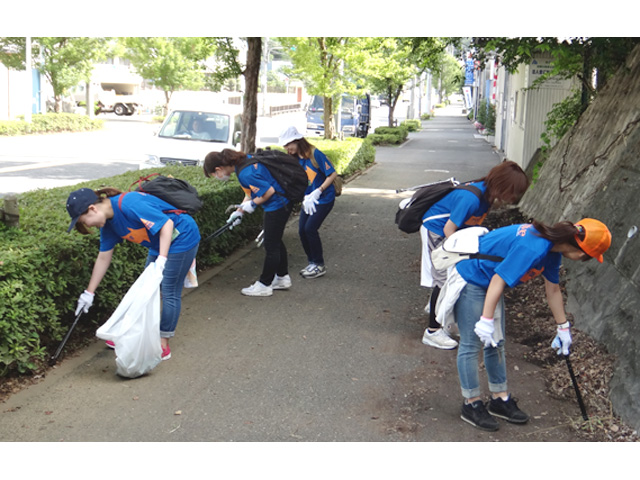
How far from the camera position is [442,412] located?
464 centimetres

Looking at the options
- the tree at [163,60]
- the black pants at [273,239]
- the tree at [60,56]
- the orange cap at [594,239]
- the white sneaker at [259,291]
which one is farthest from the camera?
the tree at [163,60]

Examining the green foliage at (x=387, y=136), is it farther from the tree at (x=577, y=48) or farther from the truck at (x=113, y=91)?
the truck at (x=113, y=91)

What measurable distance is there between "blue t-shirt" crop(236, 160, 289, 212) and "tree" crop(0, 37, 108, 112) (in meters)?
28.4

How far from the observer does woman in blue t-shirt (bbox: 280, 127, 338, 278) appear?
24.7 ft

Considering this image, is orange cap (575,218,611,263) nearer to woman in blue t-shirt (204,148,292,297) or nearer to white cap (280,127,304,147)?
woman in blue t-shirt (204,148,292,297)

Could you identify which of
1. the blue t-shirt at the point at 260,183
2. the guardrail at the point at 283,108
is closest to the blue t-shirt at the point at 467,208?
the blue t-shirt at the point at 260,183

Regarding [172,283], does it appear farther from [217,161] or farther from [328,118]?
[328,118]

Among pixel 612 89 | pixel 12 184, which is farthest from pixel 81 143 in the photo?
pixel 612 89

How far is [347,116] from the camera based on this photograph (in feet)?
114

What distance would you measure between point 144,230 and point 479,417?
8.50ft

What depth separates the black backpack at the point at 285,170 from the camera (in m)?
6.86

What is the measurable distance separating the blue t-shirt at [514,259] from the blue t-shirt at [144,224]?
2.03 m

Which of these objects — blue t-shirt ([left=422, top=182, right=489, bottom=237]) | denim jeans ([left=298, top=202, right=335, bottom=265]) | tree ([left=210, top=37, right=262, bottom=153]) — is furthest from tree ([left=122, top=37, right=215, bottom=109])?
blue t-shirt ([left=422, top=182, right=489, bottom=237])

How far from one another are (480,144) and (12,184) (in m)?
21.9
